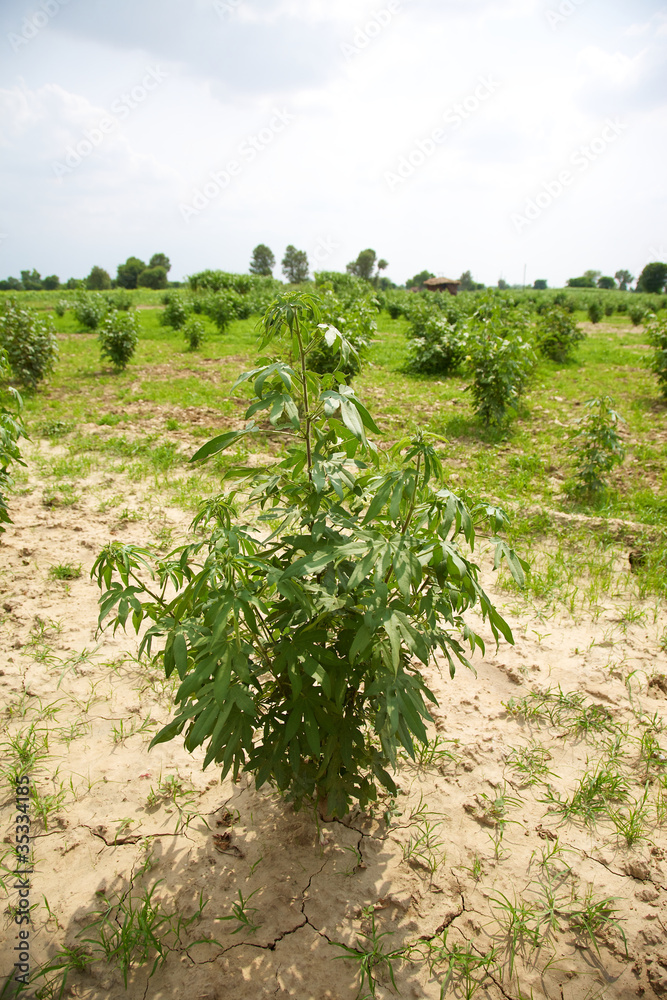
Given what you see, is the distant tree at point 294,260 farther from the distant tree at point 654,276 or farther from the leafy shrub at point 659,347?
the leafy shrub at point 659,347

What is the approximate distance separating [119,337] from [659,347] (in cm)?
1048

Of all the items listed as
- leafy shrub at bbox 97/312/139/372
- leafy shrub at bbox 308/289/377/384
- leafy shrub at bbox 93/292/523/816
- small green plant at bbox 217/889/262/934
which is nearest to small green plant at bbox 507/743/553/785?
leafy shrub at bbox 93/292/523/816

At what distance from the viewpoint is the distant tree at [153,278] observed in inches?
2307

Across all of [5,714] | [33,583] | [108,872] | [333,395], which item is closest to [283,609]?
[333,395]

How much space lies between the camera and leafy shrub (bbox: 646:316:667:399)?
8.86m

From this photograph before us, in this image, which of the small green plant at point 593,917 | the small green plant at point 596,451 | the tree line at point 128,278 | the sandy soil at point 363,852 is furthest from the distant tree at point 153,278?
the small green plant at point 593,917

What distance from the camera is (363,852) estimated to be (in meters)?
2.15

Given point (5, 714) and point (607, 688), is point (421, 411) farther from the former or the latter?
point (5, 714)

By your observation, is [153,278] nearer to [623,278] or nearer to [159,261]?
[159,261]

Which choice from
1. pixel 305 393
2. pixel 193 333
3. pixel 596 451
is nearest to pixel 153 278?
pixel 193 333

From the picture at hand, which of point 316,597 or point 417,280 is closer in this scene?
point 316,597

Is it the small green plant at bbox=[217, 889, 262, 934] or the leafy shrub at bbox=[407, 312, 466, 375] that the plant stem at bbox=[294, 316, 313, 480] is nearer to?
the small green plant at bbox=[217, 889, 262, 934]

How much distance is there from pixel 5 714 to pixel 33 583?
133cm

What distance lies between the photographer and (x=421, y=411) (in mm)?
8711
